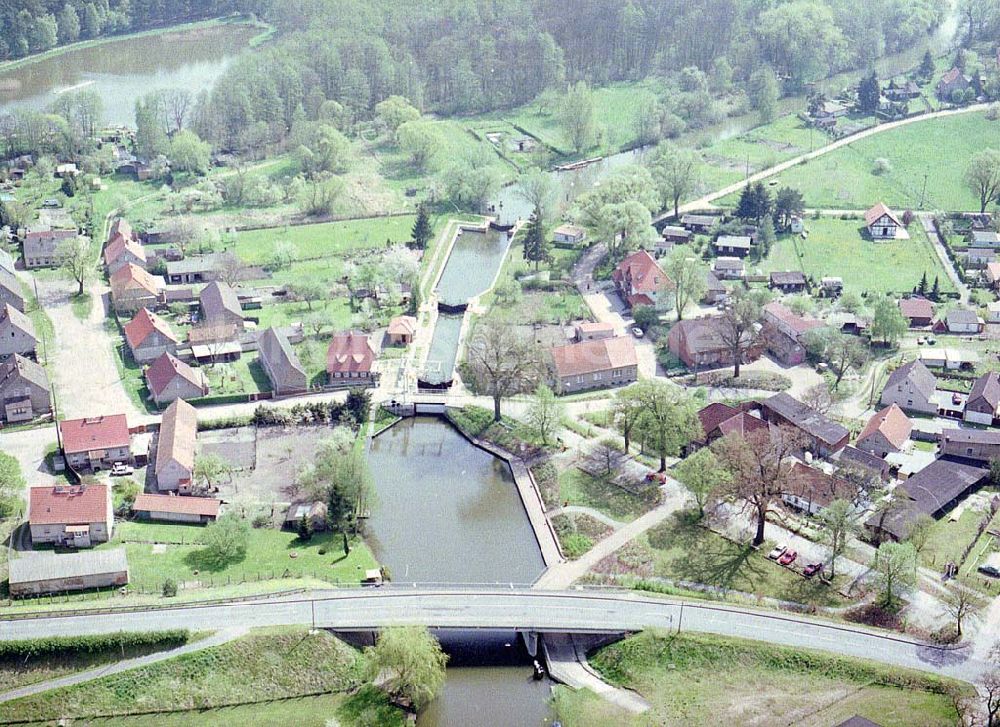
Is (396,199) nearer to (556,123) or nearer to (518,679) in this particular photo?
(556,123)

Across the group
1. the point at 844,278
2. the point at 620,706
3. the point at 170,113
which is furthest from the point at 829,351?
the point at 170,113

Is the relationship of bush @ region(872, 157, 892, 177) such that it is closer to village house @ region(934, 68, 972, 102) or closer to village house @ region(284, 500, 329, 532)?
village house @ region(934, 68, 972, 102)

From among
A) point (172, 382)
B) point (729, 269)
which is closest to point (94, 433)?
point (172, 382)

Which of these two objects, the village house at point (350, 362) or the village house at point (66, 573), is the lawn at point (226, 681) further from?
the village house at point (350, 362)

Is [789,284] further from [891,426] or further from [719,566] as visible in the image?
[719,566]

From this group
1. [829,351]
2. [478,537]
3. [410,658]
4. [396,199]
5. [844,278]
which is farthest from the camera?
[396,199]

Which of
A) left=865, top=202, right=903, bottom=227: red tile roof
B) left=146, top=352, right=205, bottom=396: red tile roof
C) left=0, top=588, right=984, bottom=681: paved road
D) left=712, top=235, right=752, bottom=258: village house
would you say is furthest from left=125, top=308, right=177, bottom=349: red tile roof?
left=865, top=202, right=903, bottom=227: red tile roof
